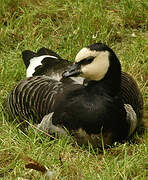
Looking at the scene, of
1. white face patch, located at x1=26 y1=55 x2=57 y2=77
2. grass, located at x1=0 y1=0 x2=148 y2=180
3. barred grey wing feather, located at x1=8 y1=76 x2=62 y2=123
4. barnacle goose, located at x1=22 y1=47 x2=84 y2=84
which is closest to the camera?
grass, located at x1=0 y1=0 x2=148 y2=180

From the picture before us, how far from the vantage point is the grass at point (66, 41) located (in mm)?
4828

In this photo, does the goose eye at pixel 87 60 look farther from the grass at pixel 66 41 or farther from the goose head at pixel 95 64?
the grass at pixel 66 41

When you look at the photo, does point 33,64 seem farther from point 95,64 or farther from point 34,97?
point 95,64

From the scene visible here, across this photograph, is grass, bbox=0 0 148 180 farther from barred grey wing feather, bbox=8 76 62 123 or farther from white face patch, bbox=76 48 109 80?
white face patch, bbox=76 48 109 80

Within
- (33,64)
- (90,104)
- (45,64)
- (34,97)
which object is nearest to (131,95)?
(90,104)

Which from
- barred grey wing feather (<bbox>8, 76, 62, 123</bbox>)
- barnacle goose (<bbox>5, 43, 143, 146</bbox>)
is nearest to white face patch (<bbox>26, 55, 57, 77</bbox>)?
barred grey wing feather (<bbox>8, 76, 62, 123</bbox>)

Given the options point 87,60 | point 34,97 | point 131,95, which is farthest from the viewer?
point 131,95

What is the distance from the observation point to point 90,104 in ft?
16.2

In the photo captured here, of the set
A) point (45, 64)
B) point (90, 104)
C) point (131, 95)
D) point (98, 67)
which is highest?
point (98, 67)

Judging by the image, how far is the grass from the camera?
190 inches

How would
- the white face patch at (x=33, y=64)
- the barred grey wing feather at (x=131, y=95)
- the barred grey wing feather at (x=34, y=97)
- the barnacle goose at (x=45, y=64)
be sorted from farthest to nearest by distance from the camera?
the white face patch at (x=33, y=64)
the barnacle goose at (x=45, y=64)
the barred grey wing feather at (x=131, y=95)
the barred grey wing feather at (x=34, y=97)

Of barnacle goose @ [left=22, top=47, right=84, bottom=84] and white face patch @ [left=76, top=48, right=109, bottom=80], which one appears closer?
white face patch @ [left=76, top=48, right=109, bottom=80]

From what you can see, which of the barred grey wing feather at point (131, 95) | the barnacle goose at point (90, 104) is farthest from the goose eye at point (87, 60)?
the barred grey wing feather at point (131, 95)

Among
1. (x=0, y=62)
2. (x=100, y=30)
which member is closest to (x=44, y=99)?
(x=0, y=62)
